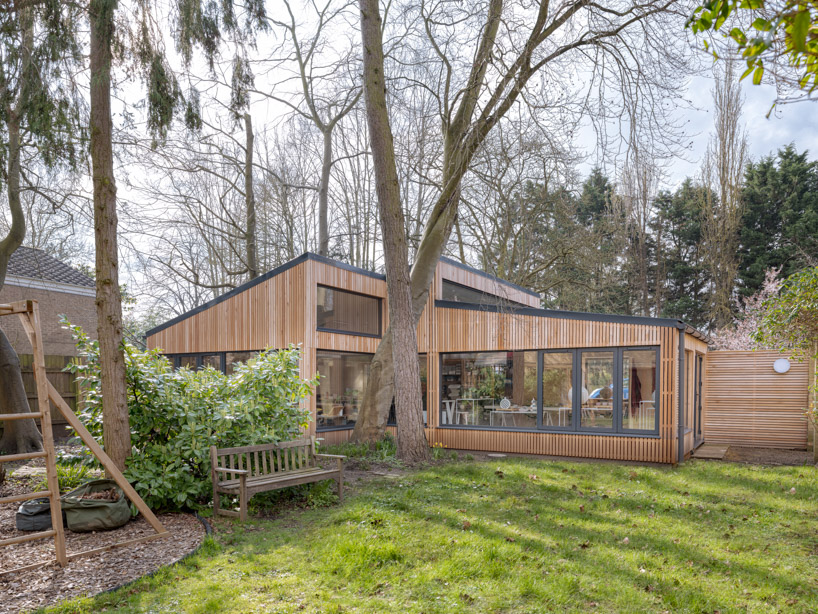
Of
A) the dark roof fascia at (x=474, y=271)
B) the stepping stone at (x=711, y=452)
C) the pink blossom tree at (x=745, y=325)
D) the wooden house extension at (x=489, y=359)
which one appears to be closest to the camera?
the wooden house extension at (x=489, y=359)

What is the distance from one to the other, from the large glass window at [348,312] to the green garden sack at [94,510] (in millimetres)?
5962

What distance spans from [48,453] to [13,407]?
23.1 feet

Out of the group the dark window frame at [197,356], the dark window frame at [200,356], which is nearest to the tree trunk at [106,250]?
the dark window frame at [200,356]

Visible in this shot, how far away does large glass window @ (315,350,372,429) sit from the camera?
11484 millimetres

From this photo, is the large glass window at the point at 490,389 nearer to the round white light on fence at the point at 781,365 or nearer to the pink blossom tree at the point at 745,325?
the round white light on fence at the point at 781,365

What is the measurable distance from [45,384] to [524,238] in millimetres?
16235

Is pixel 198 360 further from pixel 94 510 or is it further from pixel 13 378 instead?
pixel 94 510

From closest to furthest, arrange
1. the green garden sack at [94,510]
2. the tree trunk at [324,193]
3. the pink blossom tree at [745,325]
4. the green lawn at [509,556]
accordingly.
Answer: the green lawn at [509,556]
the green garden sack at [94,510]
the tree trunk at [324,193]
the pink blossom tree at [745,325]

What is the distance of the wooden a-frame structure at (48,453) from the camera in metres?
4.44

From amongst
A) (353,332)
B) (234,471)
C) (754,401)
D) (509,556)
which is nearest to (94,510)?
(234,471)

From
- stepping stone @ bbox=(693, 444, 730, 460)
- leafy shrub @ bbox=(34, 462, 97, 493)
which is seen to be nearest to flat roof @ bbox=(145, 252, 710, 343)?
stepping stone @ bbox=(693, 444, 730, 460)

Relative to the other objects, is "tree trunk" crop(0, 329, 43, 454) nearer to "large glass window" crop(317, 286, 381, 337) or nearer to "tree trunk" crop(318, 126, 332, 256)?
"large glass window" crop(317, 286, 381, 337)

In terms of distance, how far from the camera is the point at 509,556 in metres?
4.64

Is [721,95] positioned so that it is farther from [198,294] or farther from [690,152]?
[198,294]
